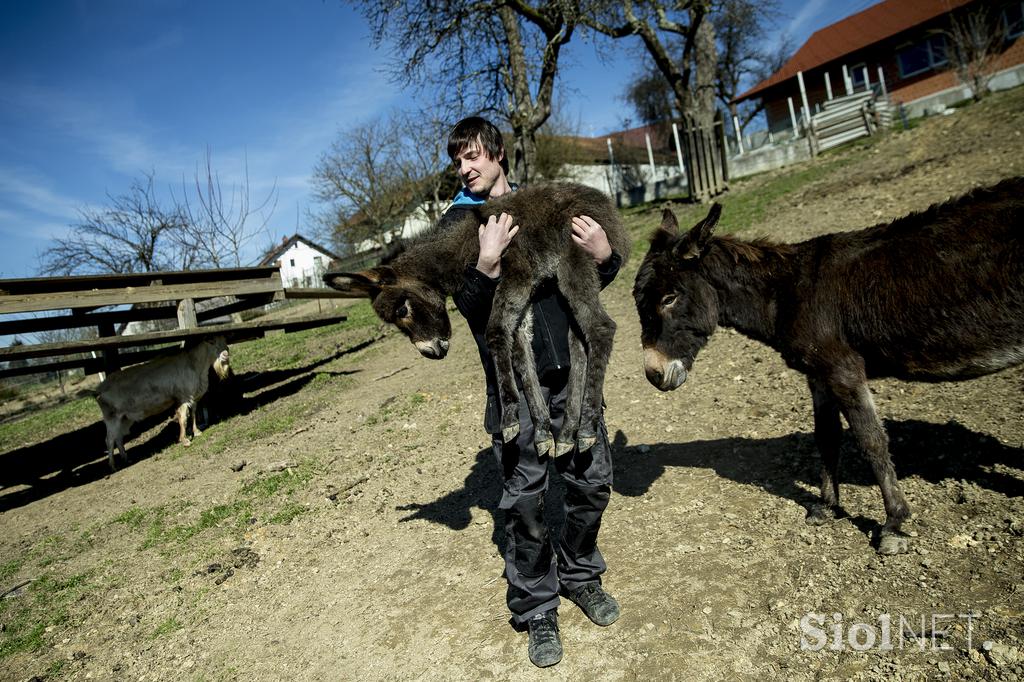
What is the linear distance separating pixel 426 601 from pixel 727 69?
172 ft

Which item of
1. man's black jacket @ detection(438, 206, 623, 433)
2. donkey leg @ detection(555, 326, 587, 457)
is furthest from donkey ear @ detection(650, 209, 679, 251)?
donkey leg @ detection(555, 326, 587, 457)

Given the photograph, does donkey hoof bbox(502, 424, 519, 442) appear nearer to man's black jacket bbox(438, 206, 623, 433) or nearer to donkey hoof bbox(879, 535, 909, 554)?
man's black jacket bbox(438, 206, 623, 433)

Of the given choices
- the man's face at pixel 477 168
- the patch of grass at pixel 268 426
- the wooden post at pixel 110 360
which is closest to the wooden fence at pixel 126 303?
the wooden post at pixel 110 360

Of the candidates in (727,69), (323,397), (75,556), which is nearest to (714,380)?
(323,397)

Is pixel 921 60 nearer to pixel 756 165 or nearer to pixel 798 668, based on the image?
pixel 756 165

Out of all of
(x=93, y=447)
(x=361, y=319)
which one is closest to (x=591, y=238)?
(x=93, y=447)

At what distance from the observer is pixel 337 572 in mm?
4496

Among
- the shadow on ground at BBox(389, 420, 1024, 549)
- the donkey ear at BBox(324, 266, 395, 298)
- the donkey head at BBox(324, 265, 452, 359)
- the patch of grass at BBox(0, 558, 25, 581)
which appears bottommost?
the shadow on ground at BBox(389, 420, 1024, 549)

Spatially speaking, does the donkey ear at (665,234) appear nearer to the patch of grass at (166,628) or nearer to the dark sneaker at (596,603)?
the dark sneaker at (596,603)

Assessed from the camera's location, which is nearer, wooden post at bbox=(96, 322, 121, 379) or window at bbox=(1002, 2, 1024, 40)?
wooden post at bbox=(96, 322, 121, 379)

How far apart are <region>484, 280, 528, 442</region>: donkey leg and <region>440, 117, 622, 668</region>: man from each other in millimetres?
84

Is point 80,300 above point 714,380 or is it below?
above

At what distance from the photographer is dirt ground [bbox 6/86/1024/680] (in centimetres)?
284

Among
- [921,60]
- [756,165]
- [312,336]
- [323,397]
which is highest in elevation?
[921,60]
